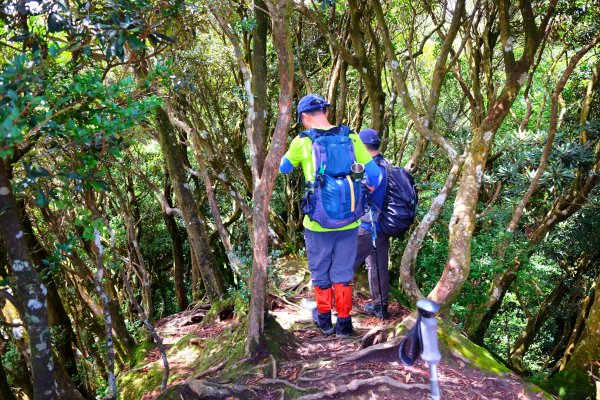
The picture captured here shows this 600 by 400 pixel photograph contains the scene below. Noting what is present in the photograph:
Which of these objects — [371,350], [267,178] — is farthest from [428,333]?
[267,178]

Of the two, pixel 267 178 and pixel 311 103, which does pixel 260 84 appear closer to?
pixel 311 103

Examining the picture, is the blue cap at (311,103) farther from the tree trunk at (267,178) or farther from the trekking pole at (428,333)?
the trekking pole at (428,333)

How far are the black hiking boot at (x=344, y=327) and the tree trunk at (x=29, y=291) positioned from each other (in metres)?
2.82

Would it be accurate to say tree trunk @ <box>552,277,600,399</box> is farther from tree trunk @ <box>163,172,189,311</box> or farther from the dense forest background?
tree trunk @ <box>163,172,189,311</box>

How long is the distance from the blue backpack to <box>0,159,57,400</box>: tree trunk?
2314 millimetres

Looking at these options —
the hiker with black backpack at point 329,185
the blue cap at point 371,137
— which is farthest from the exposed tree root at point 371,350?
the blue cap at point 371,137

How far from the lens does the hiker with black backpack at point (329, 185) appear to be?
4344 millimetres

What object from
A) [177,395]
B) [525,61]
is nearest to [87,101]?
[177,395]

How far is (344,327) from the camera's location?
5.07 meters

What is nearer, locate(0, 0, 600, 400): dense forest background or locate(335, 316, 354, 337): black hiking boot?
locate(0, 0, 600, 400): dense forest background

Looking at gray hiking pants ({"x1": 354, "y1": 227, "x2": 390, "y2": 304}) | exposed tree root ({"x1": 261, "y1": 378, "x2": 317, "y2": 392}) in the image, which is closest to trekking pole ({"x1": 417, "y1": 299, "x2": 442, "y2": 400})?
exposed tree root ({"x1": 261, "y1": 378, "x2": 317, "y2": 392})

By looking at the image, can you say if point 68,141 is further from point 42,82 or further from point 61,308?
point 61,308

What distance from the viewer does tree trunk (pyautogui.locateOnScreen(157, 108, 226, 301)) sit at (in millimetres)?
6988

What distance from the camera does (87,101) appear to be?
10.4 ft
